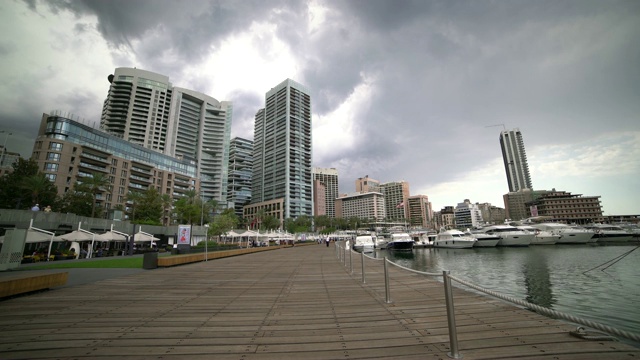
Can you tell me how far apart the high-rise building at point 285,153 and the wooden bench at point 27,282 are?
5437 inches

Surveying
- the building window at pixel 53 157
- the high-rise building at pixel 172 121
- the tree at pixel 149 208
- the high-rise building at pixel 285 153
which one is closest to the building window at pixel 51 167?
the building window at pixel 53 157

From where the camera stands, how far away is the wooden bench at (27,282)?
7.57 m

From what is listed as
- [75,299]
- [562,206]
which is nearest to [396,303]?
[75,299]

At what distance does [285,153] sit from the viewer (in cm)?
15900

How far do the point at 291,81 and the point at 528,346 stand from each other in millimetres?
183480

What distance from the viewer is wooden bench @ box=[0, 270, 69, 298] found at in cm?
757

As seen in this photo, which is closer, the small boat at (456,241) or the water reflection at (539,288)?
the water reflection at (539,288)

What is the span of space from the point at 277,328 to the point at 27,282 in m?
8.76

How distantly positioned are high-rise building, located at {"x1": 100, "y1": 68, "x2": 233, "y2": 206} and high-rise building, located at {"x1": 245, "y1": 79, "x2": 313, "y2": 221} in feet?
92.3

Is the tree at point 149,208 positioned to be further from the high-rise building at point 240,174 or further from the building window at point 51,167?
the high-rise building at point 240,174

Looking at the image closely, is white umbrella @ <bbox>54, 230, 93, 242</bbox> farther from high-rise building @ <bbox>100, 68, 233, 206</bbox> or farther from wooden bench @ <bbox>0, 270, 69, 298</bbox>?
high-rise building @ <bbox>100, 68, 233, 206</bbox>

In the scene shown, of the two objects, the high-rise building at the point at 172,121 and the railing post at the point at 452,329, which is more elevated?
the high-rise building at the point at 172,121

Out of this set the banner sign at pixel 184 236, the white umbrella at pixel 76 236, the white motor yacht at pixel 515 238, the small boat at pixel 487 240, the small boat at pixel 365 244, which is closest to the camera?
the banner sign at pixel 184 236

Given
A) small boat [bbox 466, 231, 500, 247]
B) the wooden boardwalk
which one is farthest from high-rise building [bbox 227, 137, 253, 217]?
the wooden boardwalk
